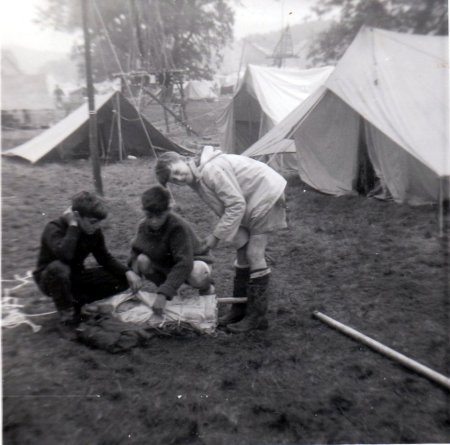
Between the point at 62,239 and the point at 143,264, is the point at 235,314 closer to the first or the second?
the point at 143,264

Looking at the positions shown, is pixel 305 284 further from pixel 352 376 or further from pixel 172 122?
pixel 172 122

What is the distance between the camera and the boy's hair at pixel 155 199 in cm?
267

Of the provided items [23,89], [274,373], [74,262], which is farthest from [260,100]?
[23,89]

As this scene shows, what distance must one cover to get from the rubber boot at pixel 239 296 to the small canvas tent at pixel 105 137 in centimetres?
624

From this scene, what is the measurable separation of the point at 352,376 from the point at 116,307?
1608mm

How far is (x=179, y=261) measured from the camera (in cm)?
280

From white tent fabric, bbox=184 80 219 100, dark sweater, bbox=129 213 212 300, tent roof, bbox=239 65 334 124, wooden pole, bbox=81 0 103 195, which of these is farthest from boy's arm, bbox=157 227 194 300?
white tent fabric, bbox=184 80 219 100

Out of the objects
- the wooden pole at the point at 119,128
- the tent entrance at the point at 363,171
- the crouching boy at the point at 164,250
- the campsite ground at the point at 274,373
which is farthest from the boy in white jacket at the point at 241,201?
the wooden pole at the point at 119,128

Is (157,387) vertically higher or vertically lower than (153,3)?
lower

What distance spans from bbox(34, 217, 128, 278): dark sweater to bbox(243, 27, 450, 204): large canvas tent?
140 inches

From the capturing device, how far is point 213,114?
18.6 metres

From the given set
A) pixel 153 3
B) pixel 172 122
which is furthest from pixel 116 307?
pixel 153 3

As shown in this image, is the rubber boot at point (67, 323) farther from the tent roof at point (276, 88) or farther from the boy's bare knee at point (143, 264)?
the tent roof at point (276, 88)

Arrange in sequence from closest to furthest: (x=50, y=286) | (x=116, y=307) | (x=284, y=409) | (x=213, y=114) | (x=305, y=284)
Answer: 1. (x=284, y=409)
2. (x=50, y=286)
3. (x=116, y=307)
4. (x=305, y=284)
5. (x=213, y=114)
